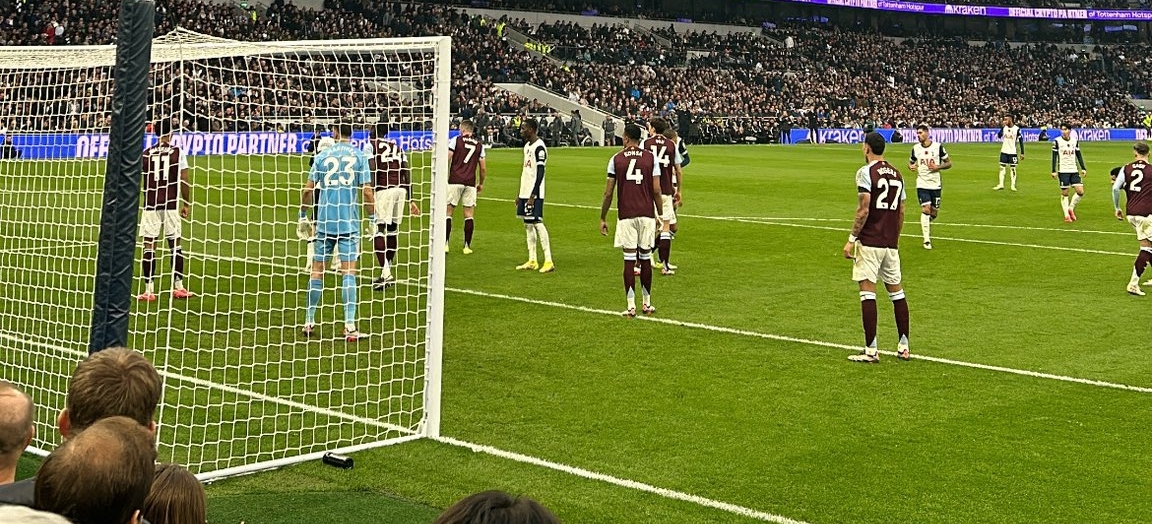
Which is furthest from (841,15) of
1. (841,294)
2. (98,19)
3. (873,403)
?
(873,403)

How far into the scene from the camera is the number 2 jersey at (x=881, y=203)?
1090 cm

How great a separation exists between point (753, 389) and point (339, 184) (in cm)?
422

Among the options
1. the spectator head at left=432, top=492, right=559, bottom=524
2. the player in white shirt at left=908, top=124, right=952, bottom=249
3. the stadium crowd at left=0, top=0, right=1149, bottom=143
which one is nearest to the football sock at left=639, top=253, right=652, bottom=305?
the player in white shirt at left=908, top=124, right=952, bottom=249

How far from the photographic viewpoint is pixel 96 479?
116 inches

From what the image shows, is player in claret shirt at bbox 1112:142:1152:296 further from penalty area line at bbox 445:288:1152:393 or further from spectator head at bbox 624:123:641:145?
spectator head at bbox 624:123:641:145

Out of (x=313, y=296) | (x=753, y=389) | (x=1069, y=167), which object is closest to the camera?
(x=753, y=389)

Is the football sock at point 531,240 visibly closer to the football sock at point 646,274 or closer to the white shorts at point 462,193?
the white shorts at point 462,193

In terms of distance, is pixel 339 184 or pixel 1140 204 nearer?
pixel 339 184

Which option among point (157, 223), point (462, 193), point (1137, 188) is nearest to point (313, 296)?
point (157, 223)

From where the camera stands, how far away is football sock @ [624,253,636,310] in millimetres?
13031

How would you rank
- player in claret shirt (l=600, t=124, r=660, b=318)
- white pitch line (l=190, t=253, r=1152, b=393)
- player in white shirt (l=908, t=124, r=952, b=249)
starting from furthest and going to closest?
1. player in white shirt (l=908, t=124, r=952, b=249)
2. player in claret shirt (l=600, t=124, r=660, b=318)
3. white pitch line (l=190, t=253, r=1152, b=393)

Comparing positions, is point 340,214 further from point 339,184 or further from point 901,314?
point 901,314

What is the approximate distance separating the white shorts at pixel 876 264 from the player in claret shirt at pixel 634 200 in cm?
266

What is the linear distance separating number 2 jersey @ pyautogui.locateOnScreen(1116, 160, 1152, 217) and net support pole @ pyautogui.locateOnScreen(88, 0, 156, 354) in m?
12.6
